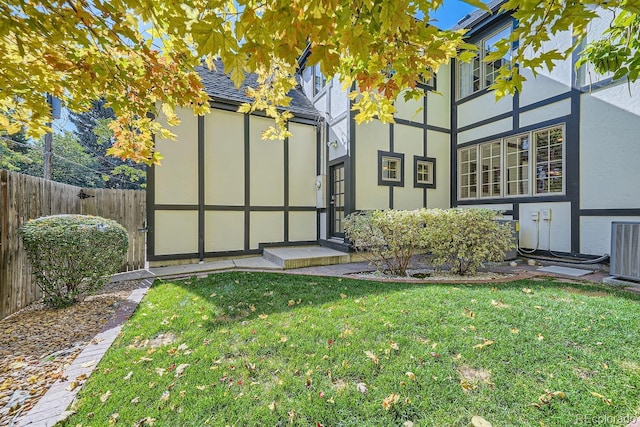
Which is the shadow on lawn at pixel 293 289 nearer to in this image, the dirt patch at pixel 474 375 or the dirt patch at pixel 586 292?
the dirt patch at pixel 586 292

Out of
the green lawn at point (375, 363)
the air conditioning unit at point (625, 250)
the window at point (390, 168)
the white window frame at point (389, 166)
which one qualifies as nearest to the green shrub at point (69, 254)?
the green lawn at point (375, 363)

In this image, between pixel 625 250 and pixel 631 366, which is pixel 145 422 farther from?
pixel 625 250

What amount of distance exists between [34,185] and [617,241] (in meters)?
9.30

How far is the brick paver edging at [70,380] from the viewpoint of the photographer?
171 centimetres

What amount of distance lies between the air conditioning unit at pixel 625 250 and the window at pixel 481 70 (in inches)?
181

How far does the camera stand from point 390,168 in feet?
23.7

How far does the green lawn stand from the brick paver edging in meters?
0.10

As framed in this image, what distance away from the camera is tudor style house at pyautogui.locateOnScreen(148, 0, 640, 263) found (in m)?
5.30

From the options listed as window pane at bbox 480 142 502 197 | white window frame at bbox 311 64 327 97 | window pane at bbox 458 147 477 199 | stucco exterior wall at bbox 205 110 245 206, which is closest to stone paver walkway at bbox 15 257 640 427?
stucco exterior wall at bbox 205 110 245 206

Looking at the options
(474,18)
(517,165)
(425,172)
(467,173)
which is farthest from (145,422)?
(474,18)

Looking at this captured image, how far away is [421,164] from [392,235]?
3692 mm

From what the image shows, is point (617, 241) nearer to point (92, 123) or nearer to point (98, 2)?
point (98, 2)

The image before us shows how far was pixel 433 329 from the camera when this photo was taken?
2.70 metres

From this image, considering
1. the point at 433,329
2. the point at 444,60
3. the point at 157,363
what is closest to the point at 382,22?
the point at 444,60
